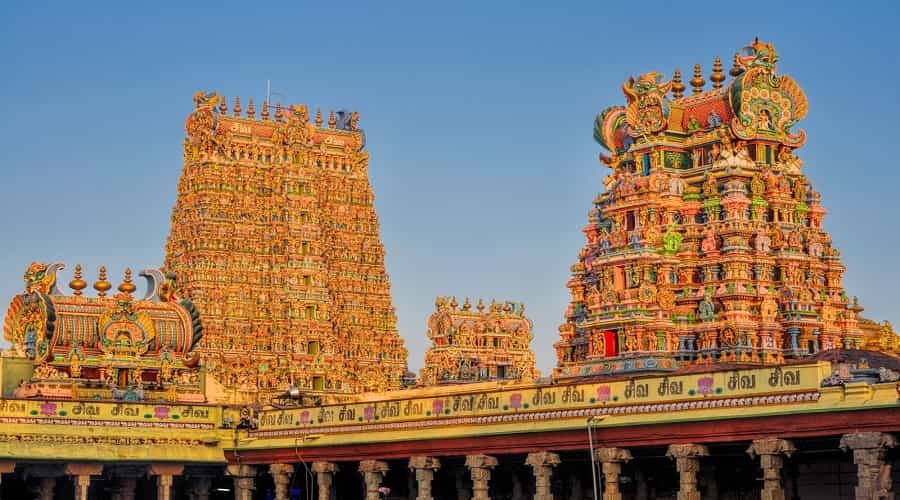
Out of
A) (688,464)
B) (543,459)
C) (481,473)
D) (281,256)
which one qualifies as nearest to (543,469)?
(543,459)

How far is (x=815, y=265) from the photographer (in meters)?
68.0

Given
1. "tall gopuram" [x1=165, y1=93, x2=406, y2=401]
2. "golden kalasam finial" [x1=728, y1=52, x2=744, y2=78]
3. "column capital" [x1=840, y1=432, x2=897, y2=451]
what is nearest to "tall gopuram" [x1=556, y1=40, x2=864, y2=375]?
"golden kalasam finial" [x1=728, y1=52, x2=744, y2=78]

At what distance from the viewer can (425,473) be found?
57156 mm

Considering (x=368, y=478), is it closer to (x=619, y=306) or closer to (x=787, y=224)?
(x=619, y=306)

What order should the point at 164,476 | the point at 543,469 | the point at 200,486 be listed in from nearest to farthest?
the point at 543,469 < the point at 164,476 < the point at 200,486

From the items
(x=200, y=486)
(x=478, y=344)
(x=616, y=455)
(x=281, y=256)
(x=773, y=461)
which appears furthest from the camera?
(x=478, y=344)

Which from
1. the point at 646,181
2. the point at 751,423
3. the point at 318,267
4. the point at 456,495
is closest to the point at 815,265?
the point at 646,181

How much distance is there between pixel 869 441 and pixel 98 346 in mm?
34439

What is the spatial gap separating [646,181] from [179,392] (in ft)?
63.0

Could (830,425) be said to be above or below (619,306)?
below

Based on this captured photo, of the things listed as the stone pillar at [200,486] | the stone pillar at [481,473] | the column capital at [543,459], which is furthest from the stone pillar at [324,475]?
the column capital at [543,459]

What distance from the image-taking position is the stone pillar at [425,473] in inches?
2242

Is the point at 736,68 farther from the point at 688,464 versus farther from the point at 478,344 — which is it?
the point at 478,344

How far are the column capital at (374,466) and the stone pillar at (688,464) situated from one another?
1400 centimetres
